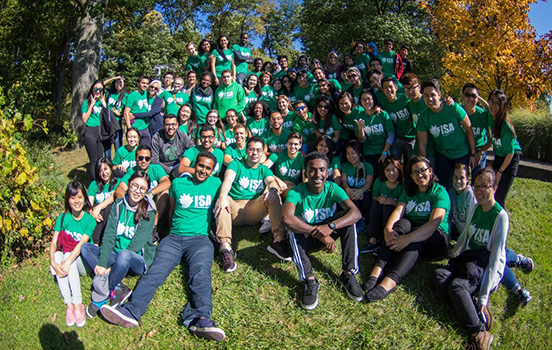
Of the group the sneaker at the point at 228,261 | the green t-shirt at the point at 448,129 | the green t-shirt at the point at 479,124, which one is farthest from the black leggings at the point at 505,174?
the sneaker at the point at 228,261

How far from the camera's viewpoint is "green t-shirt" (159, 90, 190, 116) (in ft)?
24.2

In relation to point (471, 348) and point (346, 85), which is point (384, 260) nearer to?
point (471, 348)

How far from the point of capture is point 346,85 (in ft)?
25.7

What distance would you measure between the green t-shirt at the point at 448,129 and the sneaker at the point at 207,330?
389 cm

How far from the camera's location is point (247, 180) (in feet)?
17.9

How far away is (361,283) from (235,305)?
5.12 feet

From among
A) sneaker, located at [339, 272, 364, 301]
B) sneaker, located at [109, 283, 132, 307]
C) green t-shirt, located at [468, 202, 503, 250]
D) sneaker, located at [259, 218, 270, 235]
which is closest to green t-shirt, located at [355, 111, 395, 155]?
sneaker, located at [259, 218, 270, 235]

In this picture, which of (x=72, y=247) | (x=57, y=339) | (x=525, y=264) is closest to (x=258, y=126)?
(x=72, y=247)

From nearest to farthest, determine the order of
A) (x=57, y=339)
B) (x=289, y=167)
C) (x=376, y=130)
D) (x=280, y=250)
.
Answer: (x=57, y=339), (x=280, y=250), (x=289, y=167), (x=376, y=130)

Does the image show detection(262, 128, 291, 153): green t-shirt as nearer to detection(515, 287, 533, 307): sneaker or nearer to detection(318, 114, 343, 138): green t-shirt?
detection(318, 114, 343, 138): green t-shirt

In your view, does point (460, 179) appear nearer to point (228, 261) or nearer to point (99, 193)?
point (228, 261)

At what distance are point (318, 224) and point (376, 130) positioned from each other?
224cm

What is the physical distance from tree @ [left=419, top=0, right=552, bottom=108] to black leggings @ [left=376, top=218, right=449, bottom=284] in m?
6.73

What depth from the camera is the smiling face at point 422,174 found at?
4.50 m
